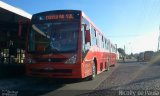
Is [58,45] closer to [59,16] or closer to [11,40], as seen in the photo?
[59,16]

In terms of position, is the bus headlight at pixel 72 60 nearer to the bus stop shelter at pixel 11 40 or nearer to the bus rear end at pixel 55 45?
the bus rear end at pixel 55 45

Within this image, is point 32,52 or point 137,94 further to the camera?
point 32,52

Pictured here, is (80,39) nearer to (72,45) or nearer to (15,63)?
(72,45)

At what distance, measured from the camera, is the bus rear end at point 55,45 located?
43.8ft

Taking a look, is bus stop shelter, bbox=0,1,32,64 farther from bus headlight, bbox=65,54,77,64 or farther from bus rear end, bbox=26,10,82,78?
bus headlight, bbox=65,54,77,64

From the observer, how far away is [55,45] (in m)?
13.5

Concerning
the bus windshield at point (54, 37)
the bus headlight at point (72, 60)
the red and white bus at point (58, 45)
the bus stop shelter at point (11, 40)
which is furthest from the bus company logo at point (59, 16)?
the bus stop shelter at point (11, 40)

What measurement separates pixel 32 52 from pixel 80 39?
2.16 m

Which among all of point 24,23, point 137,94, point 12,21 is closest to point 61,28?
point 24,23

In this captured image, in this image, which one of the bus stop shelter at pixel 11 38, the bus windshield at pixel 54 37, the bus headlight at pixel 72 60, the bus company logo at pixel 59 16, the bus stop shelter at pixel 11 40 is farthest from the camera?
the bus stop shelter at pixel 11 38

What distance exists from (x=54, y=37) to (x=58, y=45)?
41cm

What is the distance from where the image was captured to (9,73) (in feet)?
62.6

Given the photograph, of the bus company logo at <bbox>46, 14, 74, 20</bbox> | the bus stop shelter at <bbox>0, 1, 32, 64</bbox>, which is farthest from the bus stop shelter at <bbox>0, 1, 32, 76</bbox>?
the bus company logo at <bbox>46, 14, 74, 20</bbox>

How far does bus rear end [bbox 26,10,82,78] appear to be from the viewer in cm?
1334
